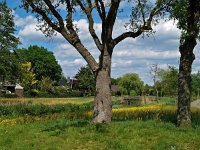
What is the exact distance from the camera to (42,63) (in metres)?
130

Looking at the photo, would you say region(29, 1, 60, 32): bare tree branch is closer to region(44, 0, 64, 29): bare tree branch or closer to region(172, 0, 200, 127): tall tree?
region(44, 0, 64, 29): bare tree branch

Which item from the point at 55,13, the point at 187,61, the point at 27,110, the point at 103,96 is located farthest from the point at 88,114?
the point at 27,110

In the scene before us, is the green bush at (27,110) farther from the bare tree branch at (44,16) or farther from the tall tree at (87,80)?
the tall tree at (87,80)

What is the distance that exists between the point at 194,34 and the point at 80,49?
4.72 m

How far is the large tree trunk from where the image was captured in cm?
1439

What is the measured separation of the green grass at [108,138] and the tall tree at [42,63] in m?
115

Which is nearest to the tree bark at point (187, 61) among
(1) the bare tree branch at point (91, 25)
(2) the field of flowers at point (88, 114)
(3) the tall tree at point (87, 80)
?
(2) the field of flowers at point (88, 114)

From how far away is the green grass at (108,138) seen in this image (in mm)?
11555

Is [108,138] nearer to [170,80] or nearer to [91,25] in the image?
[91,25]

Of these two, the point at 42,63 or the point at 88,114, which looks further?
the point at 42,63

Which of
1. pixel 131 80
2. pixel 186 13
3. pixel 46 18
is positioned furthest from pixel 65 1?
pixel 131 80

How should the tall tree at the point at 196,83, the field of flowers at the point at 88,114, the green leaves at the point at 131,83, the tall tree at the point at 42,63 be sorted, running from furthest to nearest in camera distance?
the tall tree at the point at 42,63 < the green leaves at the point at 131,83 < the tall tree at the point at 196,83 < the field of flowers at the point at 88,114

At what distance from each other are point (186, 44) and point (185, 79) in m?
1.26

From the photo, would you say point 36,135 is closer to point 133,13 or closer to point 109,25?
point 109,25
